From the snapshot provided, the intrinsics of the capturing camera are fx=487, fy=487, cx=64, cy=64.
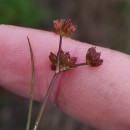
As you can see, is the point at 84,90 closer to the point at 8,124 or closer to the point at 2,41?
the point at 2,41

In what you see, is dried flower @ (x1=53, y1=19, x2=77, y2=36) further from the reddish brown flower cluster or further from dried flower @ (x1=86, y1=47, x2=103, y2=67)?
dried flower @ (x1=86, y1=47, x2=103, y2=67)

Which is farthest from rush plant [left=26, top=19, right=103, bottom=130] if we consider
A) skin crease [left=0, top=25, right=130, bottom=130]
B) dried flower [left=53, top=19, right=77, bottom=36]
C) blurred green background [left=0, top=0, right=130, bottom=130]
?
blurred green background [left=0, top=0, right=130, bottom=130]

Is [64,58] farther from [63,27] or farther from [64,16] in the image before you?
[64,16]

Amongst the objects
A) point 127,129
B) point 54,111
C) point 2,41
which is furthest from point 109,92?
point 54,111

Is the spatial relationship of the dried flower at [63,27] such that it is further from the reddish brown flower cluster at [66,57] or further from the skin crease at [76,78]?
the skin crease at [76,78]

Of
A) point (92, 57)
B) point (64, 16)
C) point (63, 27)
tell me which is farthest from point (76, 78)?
point (64, 16)
